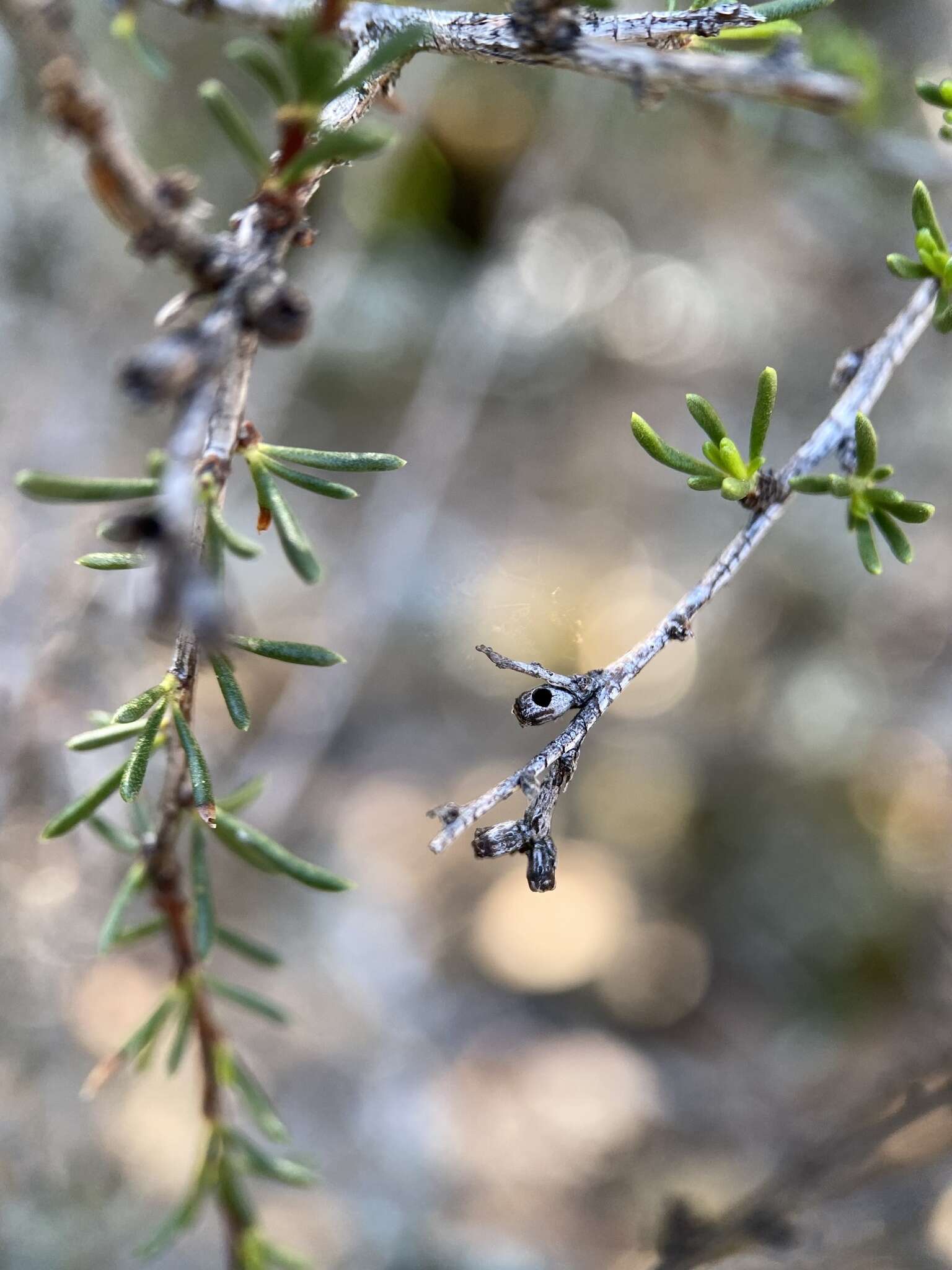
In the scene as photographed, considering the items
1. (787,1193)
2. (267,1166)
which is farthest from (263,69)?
(787,1193)

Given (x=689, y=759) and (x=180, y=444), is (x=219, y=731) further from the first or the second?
(x=180, y=444)

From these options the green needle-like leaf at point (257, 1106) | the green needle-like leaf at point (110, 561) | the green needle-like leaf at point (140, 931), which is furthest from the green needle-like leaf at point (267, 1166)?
the green needle-like leaf at point (110, 561)

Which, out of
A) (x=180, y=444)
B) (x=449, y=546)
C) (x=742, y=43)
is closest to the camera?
(x=180, y=444)

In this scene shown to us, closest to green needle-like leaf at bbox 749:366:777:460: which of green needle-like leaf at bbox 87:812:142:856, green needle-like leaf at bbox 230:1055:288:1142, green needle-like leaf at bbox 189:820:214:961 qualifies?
green needle-like leaf at bbox 189:820:214:961

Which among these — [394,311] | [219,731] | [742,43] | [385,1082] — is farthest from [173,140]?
[385,1082]

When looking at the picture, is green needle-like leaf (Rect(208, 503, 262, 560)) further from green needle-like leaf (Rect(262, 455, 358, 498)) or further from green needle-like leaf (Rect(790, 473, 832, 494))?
green needle-like leaf (Rect(790, 473, 832, 494))

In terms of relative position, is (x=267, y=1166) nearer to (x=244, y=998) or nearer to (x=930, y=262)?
(x=244, y=998)
